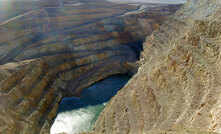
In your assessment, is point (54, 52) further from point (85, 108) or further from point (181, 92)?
point (181, 92)

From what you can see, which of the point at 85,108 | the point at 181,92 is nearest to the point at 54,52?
the point at 85,108

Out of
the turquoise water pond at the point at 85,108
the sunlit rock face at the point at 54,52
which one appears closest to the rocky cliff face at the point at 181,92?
the turquoise water pond at the point at 85,108

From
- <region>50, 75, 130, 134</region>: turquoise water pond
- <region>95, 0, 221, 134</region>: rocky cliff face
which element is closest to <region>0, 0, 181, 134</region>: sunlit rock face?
<region>50, 75, 130, 134</region>: turquoise water pond

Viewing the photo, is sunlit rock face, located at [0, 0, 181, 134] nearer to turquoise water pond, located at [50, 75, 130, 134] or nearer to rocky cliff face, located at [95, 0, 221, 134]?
turquoise water pond, located at [50, 75, 130, 134]

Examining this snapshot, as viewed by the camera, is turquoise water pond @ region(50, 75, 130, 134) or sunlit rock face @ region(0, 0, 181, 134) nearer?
sunlit rock face @ region(0, 0, 181, 134)

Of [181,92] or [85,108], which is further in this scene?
[85,108]

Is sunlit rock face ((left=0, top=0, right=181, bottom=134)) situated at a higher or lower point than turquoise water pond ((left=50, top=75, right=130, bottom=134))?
higher

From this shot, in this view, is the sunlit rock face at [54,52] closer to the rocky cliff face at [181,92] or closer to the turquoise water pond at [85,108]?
the turquoise water pond at [85,108]
